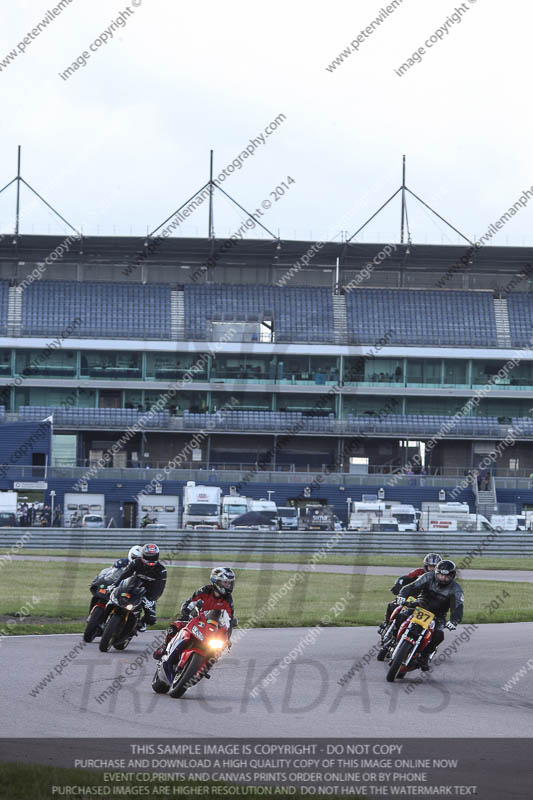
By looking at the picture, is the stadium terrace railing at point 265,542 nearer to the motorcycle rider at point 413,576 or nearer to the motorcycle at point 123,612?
the motorcycle rider at point 413,576

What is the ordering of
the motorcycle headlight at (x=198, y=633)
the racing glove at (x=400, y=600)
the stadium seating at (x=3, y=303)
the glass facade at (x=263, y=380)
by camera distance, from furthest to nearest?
the stadium seating at (x=3, y=303)
the glass facade at (x=263, y=380)
the racing glove at (x=400, y=600)
the motorcycle headlight at (x=198, y=633)

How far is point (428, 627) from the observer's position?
14445 mm

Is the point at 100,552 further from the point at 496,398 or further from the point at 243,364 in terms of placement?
the point at 496,398

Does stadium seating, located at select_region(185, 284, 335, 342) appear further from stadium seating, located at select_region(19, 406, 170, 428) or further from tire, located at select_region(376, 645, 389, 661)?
tire, located at select_region(376, 645, 389, 661)

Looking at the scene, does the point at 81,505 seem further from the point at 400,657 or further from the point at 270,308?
the point at 400,657

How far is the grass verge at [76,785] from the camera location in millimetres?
7922

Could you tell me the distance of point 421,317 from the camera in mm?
70000

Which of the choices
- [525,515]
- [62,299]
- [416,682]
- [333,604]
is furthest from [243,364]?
[416,682]

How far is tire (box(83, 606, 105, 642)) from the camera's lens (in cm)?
1705

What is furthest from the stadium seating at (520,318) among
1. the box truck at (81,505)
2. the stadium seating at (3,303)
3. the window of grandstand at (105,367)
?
the stadium seating at (3,303)

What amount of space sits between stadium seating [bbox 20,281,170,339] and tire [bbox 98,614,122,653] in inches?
2064

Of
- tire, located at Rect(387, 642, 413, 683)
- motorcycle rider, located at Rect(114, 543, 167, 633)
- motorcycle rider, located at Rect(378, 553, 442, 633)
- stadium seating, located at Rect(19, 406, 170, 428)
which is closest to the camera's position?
tire, located at Rect(387, 642, 413, 683)

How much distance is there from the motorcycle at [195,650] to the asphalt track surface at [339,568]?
22.5m

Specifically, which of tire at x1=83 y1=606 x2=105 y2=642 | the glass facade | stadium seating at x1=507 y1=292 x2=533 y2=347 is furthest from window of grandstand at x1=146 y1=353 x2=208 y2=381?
tire at x1=83 y1=606 x2=105 y2=642
